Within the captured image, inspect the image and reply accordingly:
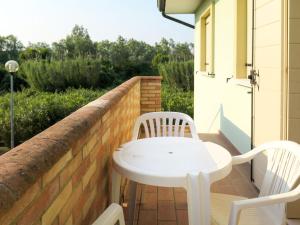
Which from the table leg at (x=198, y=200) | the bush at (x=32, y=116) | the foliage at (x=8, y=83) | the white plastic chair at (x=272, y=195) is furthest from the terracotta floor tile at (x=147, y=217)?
the foliage at (x=8, y=83)

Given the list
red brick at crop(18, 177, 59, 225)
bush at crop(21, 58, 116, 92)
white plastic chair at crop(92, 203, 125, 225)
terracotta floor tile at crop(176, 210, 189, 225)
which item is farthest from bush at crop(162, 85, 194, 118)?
red brick at crop(18, 177, 59, 225)

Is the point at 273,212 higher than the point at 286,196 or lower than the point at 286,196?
lower

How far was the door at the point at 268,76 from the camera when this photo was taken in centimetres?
281

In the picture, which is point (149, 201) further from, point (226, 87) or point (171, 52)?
point (171, 52)

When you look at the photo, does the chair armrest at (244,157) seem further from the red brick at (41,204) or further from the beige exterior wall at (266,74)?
the red brick at (41,204)

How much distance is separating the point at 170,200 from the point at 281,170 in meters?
1.42

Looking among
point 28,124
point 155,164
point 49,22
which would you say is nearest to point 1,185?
point 155,164

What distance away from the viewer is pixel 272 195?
193cm

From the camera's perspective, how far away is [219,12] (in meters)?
6.09

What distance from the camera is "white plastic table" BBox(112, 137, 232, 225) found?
177cm

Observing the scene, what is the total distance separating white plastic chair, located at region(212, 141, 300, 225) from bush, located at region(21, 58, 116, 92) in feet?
59.0

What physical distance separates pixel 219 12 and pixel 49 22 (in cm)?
2823

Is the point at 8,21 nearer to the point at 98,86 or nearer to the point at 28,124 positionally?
the point at 98,86

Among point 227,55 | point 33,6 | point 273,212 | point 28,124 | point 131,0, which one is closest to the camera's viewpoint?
point 273,212
